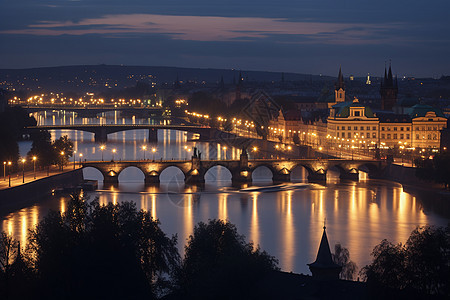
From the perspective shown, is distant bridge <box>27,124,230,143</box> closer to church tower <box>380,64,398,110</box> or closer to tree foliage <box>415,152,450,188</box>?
church tower <box>380,64,398,110</box>

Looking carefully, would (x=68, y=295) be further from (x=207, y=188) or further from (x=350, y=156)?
(x=350, y=156)

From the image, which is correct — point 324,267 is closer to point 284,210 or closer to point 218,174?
point 284,210

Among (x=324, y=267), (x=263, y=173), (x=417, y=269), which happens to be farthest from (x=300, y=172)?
(x=417, y=269)

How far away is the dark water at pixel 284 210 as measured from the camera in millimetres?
34594

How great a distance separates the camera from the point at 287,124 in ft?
262

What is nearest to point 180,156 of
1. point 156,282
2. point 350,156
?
point 350,156

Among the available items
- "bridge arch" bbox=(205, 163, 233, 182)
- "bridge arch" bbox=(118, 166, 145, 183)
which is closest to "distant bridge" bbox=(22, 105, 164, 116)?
"bridge arch" bbox=(118, 166, 145, 183)

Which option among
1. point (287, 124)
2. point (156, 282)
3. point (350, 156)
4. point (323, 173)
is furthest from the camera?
point (287, 124)

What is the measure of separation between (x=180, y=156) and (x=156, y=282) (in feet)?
126

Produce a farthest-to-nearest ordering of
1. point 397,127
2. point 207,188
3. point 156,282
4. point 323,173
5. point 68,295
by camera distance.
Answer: point 397,127 → point 323,173 → point 207,188 → point 156,282 → point 68,295

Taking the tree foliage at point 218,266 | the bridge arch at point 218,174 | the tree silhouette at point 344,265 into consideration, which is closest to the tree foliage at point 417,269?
the tree foliage at point 218,266

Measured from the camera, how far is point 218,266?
23781 mm

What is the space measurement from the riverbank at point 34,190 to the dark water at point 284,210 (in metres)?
0.56

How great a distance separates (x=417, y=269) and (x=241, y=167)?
32127 mm
